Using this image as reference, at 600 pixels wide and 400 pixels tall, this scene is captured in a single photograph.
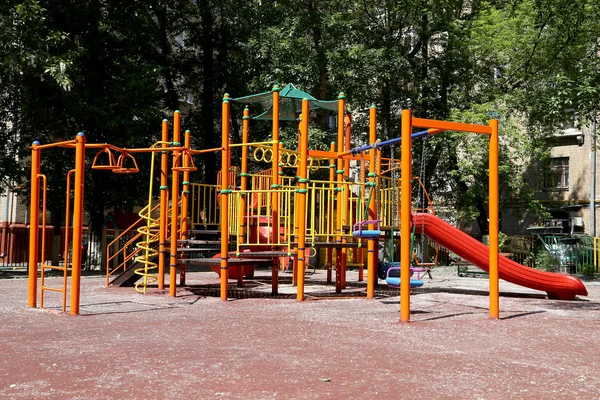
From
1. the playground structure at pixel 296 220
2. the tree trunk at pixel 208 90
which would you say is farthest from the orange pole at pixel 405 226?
the tree trunk at pixel 208 90

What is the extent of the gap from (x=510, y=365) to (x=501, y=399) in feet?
4.68

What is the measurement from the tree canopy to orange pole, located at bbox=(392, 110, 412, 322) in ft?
30.1

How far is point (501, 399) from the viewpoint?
514 centimetres

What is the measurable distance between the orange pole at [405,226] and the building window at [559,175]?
28297mm

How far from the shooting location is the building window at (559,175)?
35.5 m

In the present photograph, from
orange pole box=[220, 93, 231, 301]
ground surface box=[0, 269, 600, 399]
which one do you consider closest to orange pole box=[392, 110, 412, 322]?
ground surface box=[0, 269, 600, 399]

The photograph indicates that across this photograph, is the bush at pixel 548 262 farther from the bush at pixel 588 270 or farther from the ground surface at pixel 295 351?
the ground surface at pixel 295 351

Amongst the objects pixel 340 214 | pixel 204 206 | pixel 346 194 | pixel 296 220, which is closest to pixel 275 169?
pixel 296 220

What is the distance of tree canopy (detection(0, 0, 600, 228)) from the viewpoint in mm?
21125

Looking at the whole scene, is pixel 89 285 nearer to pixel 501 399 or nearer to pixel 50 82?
pixel 50 82

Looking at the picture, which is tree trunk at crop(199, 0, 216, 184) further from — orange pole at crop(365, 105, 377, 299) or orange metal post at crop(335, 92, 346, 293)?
orange pole at crop(365, 105, 377, 299)

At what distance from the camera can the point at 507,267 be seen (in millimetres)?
13750

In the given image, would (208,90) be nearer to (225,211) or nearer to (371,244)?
(225,211)

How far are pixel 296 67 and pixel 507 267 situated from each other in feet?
47.1
